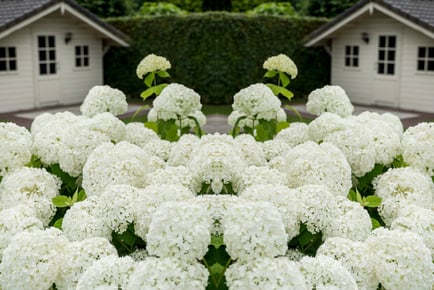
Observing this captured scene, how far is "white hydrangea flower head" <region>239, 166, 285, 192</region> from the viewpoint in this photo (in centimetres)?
279

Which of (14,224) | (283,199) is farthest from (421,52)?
(14,224)

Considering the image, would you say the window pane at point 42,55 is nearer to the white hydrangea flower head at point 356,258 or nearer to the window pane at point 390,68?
the window pane at point 390,68

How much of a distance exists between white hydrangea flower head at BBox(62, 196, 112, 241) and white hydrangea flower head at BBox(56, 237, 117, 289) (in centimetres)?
15

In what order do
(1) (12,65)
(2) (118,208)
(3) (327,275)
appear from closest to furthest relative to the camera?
(3) (327,275) < (2) (118,208) < (1) (12,65)

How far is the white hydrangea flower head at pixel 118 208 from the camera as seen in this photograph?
2.51 m

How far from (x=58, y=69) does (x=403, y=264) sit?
632 inches

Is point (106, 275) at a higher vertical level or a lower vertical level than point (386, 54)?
lower

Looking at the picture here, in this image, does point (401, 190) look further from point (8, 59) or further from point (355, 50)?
point (355, 50)

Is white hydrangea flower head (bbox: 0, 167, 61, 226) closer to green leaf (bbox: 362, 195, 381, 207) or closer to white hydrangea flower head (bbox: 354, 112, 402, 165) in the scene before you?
green leaf (bbox: 362, 195, 381, 207)

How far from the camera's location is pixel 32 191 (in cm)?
319

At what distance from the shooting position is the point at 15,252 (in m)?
2.36

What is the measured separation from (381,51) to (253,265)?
52.8 feet

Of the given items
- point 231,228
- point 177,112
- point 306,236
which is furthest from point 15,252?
point 177,112

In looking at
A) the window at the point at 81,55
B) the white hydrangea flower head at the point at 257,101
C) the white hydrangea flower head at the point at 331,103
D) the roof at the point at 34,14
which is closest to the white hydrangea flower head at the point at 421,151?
the white hydrangea flower head at the point at 331,103
